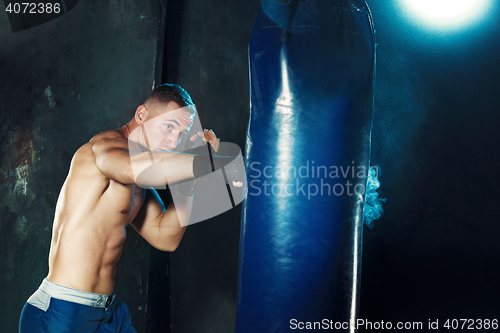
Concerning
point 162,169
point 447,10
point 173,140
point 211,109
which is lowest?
point 162,169

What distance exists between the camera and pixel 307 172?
1.11 metres

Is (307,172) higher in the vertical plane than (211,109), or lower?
lower

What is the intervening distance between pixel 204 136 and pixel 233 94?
1.09 metres

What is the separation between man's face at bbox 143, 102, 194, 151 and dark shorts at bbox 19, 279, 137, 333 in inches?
27.6

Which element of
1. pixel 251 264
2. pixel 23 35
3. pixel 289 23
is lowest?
pixel 251 264

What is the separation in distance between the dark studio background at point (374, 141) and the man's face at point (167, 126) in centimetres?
83

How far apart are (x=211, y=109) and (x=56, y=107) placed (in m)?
1.31

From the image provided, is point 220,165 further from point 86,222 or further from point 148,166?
point 86,222

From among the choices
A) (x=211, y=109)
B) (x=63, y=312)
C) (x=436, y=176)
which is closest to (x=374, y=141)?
(x=436, y=176)

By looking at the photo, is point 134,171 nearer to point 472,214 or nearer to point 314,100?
point 314,100

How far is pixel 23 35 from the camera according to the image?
313cm

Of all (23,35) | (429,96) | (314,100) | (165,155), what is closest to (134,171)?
(165,155)

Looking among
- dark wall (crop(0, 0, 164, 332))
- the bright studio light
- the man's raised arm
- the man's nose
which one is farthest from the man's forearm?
the bright studio light

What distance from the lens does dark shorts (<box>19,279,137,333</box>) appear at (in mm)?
1427
